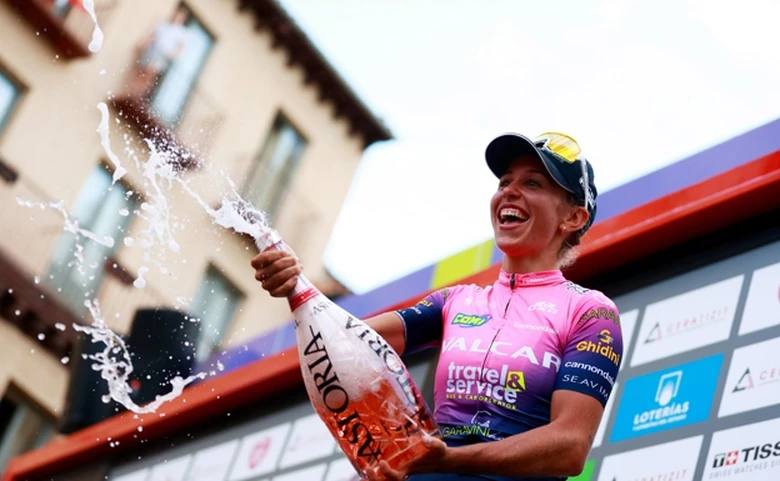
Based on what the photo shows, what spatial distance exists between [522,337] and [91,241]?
13.2 metres

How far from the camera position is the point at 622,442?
5.16 metres

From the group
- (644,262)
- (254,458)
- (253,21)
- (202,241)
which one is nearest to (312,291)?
(644,262)

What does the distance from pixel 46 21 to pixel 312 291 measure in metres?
12.9

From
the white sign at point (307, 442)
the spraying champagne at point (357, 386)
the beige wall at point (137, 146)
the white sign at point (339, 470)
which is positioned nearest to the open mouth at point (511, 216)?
the spraying champagne at point (357, 386)

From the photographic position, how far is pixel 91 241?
611 inches

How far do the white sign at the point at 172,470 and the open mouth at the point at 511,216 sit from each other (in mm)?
5756

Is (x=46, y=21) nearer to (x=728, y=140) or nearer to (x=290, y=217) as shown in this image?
(x=290, y=217)

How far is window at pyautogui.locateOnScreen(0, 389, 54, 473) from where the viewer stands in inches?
588

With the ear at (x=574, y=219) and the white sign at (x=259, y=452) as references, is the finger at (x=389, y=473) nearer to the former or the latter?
the ear at (x=574, y=219)

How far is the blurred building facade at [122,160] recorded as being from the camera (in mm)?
14531

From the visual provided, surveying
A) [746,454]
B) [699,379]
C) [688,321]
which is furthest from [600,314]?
[688,321]

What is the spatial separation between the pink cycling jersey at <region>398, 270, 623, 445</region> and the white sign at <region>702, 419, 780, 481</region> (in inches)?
70.2

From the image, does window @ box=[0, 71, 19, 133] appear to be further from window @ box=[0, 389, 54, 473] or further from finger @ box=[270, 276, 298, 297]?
finger @ box=[270, 276, 298, 297]

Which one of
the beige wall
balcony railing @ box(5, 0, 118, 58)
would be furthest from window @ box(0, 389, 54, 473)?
balcony railing @ box(5, 0, 118, 58)
